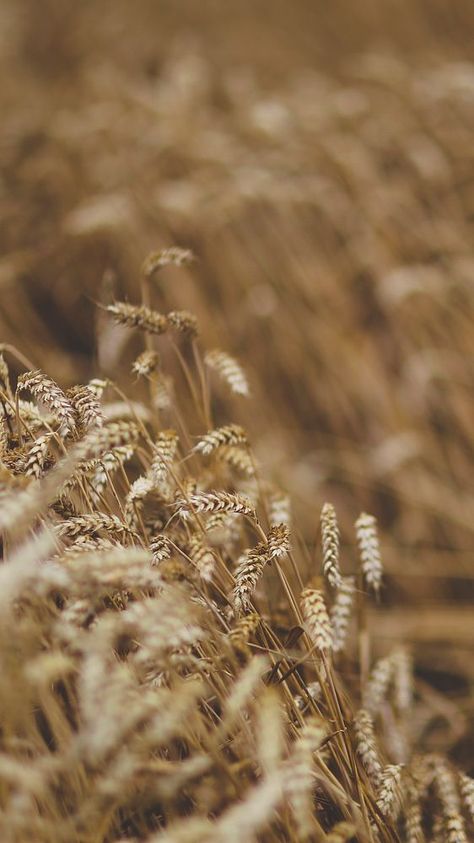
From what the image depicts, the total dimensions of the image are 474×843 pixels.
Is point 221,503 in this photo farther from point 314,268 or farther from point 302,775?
Result: point 314,268

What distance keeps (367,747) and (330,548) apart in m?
0.32

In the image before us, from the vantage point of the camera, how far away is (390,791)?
914 millimetres

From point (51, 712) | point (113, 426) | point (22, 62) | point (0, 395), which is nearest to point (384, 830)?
point (51, 712)

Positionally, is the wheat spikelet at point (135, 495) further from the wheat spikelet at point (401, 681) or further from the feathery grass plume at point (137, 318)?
the wheat spikelet at point (401, 681)

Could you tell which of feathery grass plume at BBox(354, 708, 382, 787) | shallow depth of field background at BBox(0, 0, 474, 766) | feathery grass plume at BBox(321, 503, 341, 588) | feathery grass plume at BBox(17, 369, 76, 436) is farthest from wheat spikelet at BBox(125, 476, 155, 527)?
shallow depth of field background at BBox(0, 0, 474, 766)

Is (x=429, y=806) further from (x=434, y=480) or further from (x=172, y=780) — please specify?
(x=434, y=480)

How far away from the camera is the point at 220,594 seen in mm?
993

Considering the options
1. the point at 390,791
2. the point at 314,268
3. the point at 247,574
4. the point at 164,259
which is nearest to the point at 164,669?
the point at 247,574

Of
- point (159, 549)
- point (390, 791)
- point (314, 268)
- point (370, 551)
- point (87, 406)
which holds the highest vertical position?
point (314, 268)

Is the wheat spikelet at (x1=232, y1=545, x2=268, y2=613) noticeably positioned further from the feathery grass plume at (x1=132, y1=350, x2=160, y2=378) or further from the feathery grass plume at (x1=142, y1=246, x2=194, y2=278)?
the feathery grass plume at (x1=142, y1=246, x2=194, y2=278)

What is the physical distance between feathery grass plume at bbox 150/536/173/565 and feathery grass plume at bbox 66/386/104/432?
0.17 m

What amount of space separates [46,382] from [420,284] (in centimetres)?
127

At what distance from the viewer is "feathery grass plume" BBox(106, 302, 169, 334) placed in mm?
1014

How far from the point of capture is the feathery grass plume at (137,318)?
3.33ft
